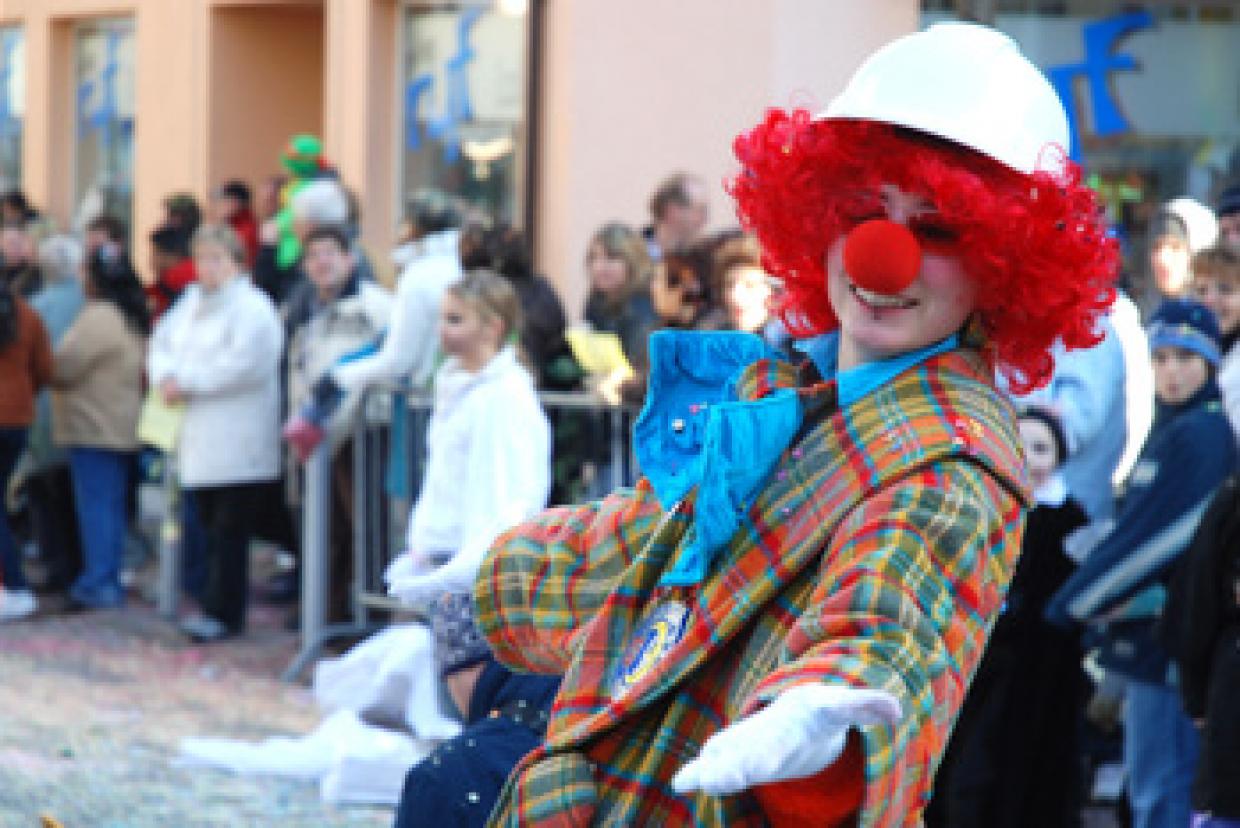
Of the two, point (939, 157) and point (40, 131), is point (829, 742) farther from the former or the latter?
point (40, 131)

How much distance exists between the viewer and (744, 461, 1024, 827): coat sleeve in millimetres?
2467

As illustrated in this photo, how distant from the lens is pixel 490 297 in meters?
6.76

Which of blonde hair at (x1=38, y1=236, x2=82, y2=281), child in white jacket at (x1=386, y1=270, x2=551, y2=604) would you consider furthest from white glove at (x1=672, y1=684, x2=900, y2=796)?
blonde hair at (x1=38, y1=236, x2=82, y2=281)

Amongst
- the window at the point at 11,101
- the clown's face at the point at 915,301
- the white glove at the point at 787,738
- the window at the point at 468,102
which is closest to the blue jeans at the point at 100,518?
the window at the point at 468,102

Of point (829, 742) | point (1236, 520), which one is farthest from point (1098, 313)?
point (1236, 520)

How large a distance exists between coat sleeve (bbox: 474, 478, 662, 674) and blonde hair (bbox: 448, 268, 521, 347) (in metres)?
3.59

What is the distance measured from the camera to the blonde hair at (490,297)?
675 centimetres

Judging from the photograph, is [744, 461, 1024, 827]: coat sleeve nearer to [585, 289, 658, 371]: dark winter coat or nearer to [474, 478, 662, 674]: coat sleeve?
[474, 478, 662, 674]: coat sleeve

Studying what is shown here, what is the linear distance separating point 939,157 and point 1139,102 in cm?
829

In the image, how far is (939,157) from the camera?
2775 mm

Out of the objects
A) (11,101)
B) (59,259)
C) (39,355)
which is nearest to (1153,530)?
(39,355)

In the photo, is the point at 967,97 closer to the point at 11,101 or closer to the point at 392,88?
the point at 392,88

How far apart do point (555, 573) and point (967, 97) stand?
87 cm

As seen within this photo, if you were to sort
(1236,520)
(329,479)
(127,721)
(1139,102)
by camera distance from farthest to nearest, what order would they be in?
(1139,102) → (329,479) → (127,721) → (1236,520)
